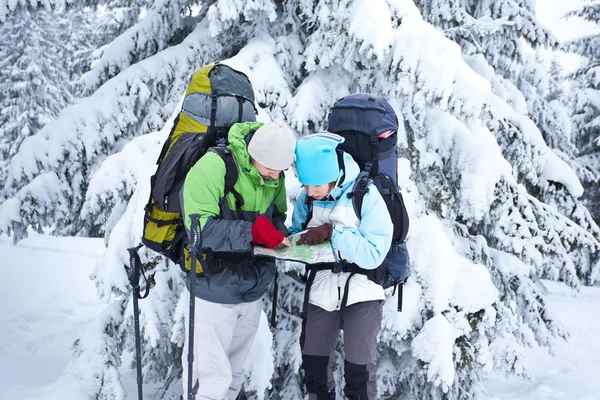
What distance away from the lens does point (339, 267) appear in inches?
125

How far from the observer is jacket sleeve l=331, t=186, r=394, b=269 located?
2855mm

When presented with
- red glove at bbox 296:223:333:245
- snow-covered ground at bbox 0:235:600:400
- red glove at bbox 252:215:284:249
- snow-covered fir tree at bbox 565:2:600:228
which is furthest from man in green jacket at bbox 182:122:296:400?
snow-covered fir tree at bbox 565:2:600:228

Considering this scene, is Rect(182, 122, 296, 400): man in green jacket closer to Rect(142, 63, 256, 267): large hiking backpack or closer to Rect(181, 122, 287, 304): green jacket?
Rect(181, 122, 287, 304): green jacket

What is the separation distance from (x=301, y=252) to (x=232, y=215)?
0.53m

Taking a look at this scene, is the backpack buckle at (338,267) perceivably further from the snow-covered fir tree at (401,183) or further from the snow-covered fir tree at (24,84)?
the snow-covered fir tree at (24,84)

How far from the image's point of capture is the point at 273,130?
2.86 metres

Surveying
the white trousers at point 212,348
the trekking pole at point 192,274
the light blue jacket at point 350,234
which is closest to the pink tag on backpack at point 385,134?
the light blue jacket at point 350,234

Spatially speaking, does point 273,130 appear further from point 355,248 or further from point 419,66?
point 419,66

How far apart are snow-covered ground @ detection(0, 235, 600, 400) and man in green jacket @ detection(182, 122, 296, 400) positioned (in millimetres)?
2131

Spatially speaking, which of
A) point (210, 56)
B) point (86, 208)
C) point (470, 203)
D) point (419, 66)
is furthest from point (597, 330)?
point (86, 208)

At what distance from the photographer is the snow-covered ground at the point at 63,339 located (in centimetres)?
644

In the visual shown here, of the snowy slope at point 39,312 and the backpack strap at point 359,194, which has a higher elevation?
the backpack strap at point 359,194

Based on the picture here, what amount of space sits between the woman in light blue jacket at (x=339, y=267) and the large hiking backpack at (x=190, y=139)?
24.5 inches

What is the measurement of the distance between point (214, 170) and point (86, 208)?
2.35 m
